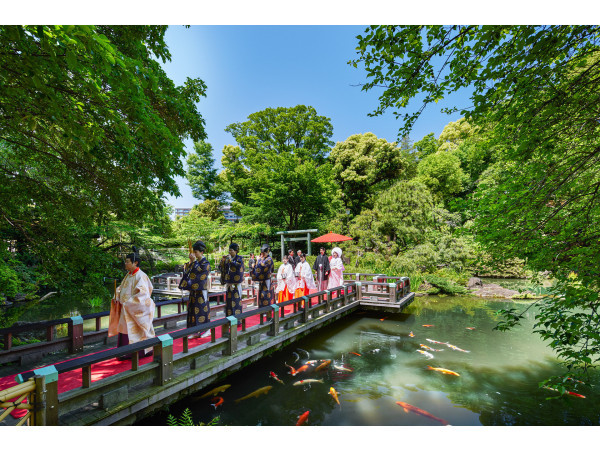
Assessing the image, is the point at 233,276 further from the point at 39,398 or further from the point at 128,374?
the point at 39,398

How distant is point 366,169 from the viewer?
19469 millimetres

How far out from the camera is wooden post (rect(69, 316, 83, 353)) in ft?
14.0

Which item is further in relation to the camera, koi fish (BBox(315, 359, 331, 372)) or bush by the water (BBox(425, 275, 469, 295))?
bush by the water (BBox(425, 275, 469, 295))

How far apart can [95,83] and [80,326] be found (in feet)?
13.0

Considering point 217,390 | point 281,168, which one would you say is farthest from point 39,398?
point 281,168

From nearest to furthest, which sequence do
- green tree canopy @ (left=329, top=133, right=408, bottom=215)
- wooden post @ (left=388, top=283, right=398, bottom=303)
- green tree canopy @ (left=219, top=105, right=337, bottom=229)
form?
wooden post @ (left=388, top=283, right=398, bottom=303) → green tree canopy @ (left=219, top=105, right=337, bottom=229) → green tree canopy @ (left=329, top=133, right=408, bottom=215)

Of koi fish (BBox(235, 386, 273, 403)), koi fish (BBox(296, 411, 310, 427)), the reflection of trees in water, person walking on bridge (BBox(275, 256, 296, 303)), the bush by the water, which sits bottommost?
the reflection of trees in water

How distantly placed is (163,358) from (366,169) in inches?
719

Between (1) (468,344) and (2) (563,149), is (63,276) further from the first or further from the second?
(1) (468,344)

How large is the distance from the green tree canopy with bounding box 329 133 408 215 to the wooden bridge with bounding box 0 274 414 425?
14.9 metres

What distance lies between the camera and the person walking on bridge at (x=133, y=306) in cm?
383

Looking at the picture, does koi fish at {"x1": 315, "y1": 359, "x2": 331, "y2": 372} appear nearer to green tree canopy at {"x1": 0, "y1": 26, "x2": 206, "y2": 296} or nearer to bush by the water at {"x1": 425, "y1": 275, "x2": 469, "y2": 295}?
green tree canopy at {"x1": 0, "y1": 26, "x2": 206, "y2": 296}

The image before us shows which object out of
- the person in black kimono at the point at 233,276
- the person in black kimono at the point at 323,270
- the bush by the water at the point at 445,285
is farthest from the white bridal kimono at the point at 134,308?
the bush by the water at the point at 445,285

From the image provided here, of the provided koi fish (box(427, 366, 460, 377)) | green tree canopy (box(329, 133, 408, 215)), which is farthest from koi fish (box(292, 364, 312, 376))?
green tree canopy (box(329, 133, 408, 215))
